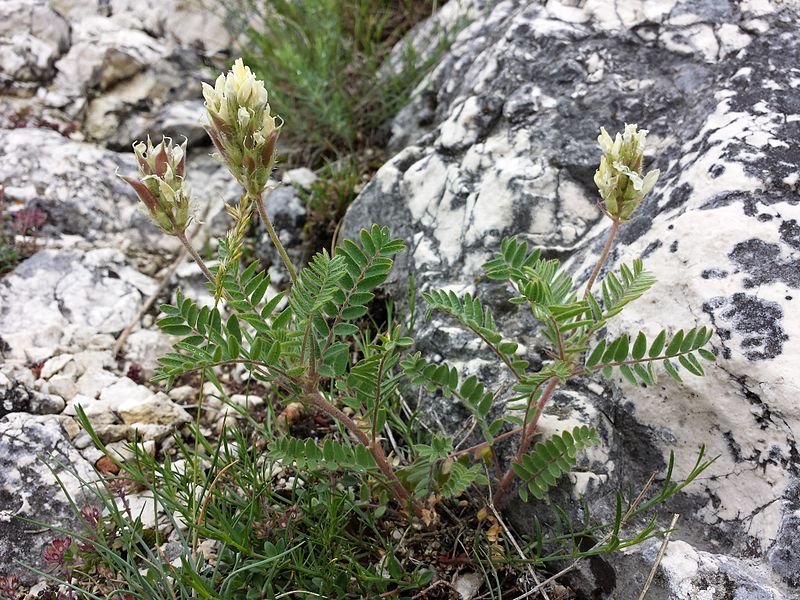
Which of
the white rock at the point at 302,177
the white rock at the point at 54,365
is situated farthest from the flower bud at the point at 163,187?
the white rock at the point at 302,177

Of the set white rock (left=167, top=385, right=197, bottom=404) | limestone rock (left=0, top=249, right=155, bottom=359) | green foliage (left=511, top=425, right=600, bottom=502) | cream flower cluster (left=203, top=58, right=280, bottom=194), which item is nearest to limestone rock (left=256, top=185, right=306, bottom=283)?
limestone rock (left=0, top=249, right=155, bottom=359)

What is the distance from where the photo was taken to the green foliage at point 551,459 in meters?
1.82

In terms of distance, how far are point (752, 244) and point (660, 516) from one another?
825mm

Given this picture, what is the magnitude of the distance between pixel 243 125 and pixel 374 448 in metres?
0.94

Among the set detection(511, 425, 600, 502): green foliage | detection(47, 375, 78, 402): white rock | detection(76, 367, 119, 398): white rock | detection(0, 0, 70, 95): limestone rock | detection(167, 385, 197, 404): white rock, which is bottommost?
detection(511, 425, 600, 502): green foliage

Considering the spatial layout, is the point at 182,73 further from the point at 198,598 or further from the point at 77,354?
the point at 198,598

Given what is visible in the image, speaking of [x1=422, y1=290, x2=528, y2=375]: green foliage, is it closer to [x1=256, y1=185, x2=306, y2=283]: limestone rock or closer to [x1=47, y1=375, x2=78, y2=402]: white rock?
[x1=256, y1=185, x2=306, y2=283]: limestone rock

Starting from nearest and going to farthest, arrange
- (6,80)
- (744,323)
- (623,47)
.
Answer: (744,323), (623,47), (6,80)

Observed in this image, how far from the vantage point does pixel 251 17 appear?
14.1 feet

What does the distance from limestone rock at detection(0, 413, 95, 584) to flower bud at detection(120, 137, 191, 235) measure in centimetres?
92

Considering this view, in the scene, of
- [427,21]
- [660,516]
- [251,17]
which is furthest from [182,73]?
[660,516]

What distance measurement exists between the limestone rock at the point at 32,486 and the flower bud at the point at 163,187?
3.02ft

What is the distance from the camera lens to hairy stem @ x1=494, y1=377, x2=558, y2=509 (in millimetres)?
1817

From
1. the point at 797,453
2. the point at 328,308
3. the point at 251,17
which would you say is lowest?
the point at 797,453
